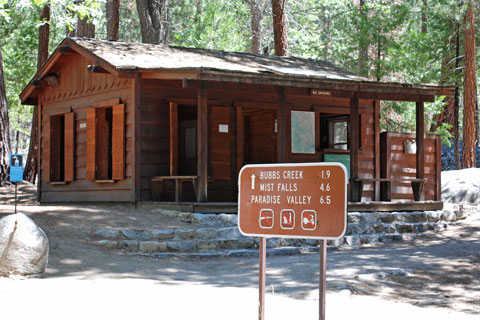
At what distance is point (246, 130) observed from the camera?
1841cm

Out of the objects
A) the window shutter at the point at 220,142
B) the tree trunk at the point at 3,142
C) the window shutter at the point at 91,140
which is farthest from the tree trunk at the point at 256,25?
the window shutter at the point at 91,140

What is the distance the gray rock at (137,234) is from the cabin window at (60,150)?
596cm

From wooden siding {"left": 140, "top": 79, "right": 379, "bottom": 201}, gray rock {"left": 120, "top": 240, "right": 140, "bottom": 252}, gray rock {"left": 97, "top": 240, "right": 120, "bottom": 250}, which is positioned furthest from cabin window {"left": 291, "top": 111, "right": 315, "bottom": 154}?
gray rock {"left": 97, "top": 240, "right": 120, "bottom": 250}

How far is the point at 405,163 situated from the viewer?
1739 cm

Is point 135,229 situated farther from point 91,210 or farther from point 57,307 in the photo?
point 57,307

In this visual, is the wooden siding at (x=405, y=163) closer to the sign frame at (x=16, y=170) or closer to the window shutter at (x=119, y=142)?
the window shutter at (x=119, y=142)

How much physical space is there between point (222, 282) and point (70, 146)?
378 inches

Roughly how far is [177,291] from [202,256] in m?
3.58

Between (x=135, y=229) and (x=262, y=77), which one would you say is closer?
(x=135, y=229)

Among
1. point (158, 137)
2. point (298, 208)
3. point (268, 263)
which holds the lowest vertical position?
point (268, 263)

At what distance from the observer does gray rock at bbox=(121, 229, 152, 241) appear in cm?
1237

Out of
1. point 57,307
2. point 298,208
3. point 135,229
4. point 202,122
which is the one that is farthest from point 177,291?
point 202,122

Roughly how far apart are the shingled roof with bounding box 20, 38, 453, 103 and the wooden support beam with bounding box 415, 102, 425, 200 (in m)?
0.47

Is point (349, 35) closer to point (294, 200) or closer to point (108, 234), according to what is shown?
point (108, 234)
